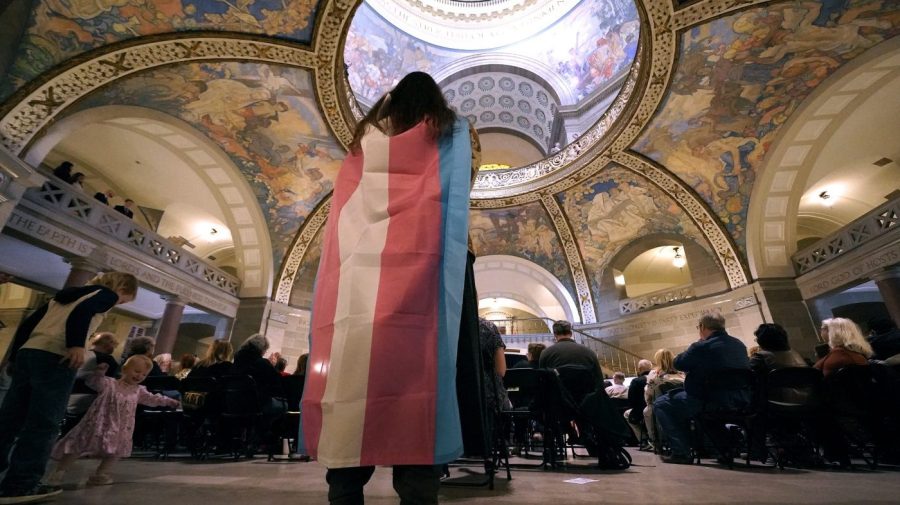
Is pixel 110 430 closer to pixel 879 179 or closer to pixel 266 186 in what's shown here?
pixel 266 186

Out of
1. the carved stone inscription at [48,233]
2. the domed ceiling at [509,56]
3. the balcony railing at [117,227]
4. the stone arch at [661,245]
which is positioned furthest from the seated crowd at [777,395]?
the domed ceiling at [509,56]

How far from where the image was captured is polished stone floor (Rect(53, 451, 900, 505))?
1.74 metres

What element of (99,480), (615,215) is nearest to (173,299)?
(99,480)

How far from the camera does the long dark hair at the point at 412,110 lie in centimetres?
135

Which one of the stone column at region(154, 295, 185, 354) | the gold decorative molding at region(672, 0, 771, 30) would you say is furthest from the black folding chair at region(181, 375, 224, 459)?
the gold decorative molding at region(672, 0, 771, 30)

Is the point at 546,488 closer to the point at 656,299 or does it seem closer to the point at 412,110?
the point at 412,110

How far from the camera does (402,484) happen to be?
0.98 metres

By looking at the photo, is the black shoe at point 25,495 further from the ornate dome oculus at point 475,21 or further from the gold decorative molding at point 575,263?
the ornate dome oculus at point 475,21

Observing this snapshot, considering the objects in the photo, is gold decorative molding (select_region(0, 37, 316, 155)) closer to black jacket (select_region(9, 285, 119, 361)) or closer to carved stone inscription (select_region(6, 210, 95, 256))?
carved stone inscription (select_region(6, 210, 95, 256))

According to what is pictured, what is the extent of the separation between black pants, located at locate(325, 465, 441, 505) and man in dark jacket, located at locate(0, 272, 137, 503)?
1.84 meters

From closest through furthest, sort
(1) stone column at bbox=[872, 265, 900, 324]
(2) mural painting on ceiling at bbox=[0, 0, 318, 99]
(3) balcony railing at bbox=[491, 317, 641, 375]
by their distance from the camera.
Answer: (2) mural painting on ceiling at bbox=[0, 0, 318, 99] < (1) stone column at bbox=[872, 265, 900, 324] < (3) balcony railing at bbox=[491, 317, 641, 375]

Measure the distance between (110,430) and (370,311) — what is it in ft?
8.42

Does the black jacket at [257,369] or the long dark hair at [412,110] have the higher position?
the long dark hair at [412,110]

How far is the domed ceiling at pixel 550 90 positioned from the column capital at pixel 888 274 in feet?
7.43
